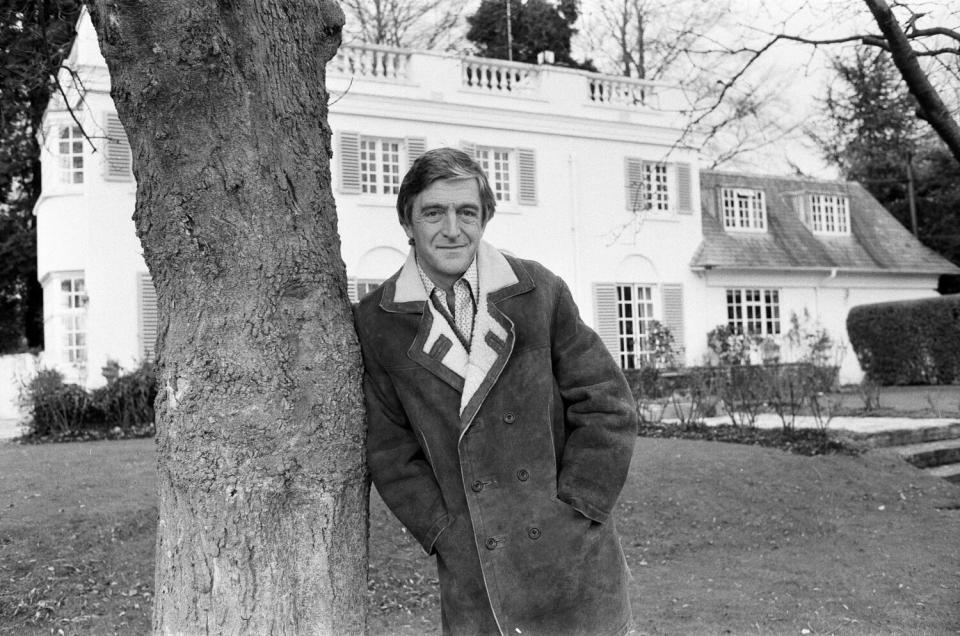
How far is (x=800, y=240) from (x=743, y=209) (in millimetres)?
1942

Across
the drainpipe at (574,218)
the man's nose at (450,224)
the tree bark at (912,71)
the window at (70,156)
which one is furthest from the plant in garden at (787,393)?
the window at (70,156)

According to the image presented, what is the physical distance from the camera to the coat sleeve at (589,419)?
2.54 meters

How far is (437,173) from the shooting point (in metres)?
2.63

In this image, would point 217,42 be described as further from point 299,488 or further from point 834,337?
point 834,337

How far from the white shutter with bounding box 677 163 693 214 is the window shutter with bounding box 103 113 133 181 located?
42.0 feet

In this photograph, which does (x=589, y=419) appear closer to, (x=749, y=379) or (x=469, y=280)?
(x=469, y=280)

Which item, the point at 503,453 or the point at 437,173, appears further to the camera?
the point at 437,173

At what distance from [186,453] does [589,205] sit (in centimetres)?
1824

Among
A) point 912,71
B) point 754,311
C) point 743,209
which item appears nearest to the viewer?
point 912,71

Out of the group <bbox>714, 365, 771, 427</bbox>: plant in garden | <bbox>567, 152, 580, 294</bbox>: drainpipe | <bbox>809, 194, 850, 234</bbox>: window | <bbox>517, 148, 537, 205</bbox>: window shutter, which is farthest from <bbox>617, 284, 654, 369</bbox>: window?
<bbox>714, 365, 771, 427</bbox>: plant in garden

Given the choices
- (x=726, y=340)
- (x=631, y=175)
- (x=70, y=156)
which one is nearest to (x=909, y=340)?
(x=726, y=340)

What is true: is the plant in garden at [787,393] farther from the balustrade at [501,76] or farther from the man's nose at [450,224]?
the balustrade at [501,76]

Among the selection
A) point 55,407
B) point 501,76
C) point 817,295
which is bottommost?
point 55,407

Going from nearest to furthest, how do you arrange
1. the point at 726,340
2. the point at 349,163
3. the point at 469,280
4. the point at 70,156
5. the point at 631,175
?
the point at 469,280 → the point at 70,156 → the point at 349,163 → the point at 726,340 → the point at 631,175
